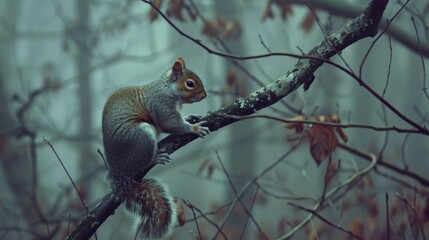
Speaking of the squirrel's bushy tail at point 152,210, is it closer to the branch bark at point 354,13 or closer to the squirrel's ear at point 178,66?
the squirrel's ear at point 178,66

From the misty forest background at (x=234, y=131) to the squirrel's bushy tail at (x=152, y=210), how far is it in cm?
13

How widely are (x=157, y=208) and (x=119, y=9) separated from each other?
497cm

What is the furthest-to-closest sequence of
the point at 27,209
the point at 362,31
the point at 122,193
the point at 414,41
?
1. the point at 27,209
2. the point at 414,41
3. the point at 122,193
4. the point at 362,31

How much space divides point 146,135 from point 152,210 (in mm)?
327

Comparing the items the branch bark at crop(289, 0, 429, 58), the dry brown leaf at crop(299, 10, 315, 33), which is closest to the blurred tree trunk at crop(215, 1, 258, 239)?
the dry brown leaf at crop(299, 10, 315, 33)

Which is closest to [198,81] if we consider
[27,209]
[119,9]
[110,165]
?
[110,165]

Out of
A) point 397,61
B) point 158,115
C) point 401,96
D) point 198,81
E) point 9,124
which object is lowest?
point 9,124

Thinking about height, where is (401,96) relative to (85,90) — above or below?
above

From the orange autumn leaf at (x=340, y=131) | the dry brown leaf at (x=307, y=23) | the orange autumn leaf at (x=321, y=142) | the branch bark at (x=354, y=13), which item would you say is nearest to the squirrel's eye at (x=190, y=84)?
the orange autumn leaf at (x=321, y=142)

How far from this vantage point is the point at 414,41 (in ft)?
10.9

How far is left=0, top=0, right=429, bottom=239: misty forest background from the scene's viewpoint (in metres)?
2.89

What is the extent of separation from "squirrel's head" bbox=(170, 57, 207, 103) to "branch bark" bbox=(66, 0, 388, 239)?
14.7 inches

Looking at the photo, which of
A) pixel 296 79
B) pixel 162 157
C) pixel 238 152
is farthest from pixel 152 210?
pixel 238 152

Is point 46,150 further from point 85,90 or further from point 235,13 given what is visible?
point 235,13
